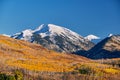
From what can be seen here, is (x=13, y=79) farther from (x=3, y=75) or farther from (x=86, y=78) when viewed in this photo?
(x=86, y=78)

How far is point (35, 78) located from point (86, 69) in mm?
54970

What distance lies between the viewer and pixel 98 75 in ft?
574

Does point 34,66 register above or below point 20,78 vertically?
above

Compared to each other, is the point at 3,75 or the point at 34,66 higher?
the point at 34,66

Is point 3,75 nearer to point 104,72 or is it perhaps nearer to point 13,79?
point 13,79

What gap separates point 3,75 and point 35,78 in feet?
95.6

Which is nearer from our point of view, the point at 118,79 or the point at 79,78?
the point at 79,78

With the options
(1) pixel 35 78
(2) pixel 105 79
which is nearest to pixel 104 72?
(2) pixel 105 79

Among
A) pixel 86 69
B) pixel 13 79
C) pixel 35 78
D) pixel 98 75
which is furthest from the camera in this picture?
pixel 86 69

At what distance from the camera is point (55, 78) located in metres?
148

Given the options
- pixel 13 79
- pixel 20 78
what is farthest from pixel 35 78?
pixel 13 79

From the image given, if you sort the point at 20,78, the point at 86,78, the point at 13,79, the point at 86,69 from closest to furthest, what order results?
the point at 13,79 → the point at 20,78 → the point at 86,78 → the point at 86,69

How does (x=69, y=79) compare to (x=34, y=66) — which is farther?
(x=34, y=66)

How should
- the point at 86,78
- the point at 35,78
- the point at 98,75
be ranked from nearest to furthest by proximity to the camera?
the point at 35,78 → the point at 86,78 → the point at 98,75
